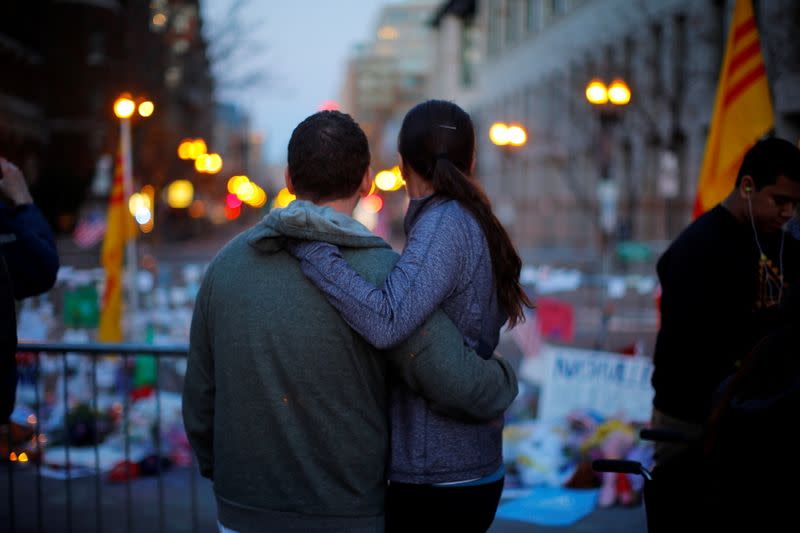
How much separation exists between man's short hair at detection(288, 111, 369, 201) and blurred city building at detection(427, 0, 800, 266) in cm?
990

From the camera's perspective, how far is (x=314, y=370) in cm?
272

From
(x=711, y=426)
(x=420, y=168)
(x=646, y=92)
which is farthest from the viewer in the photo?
(x=646, y=92)

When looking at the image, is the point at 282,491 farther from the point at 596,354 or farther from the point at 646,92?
the point at 646,92

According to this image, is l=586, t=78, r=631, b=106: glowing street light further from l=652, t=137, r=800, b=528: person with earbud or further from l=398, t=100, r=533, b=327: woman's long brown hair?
l=398, t=100, r=533, b=327: woman's long brown hair

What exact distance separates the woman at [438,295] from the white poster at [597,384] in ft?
18.8

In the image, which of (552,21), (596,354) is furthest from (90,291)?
(552,21)

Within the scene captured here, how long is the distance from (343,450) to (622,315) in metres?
14.1

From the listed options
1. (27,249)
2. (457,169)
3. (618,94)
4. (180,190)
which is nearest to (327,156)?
(457,169)

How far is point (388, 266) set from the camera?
9.02ft

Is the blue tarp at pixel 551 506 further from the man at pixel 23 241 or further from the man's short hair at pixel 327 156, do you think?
the man's short hair at pixel 327 156

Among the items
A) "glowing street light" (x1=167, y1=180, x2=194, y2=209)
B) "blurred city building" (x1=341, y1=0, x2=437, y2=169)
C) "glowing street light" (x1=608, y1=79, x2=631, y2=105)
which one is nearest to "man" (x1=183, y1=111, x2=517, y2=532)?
"glowing street light" (x1=608, y1=79, x2=631, y2=105)

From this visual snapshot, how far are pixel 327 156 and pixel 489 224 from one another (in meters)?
0.52

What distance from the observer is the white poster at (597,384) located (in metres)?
8.45

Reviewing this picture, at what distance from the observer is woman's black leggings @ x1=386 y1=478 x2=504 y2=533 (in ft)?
9.15
